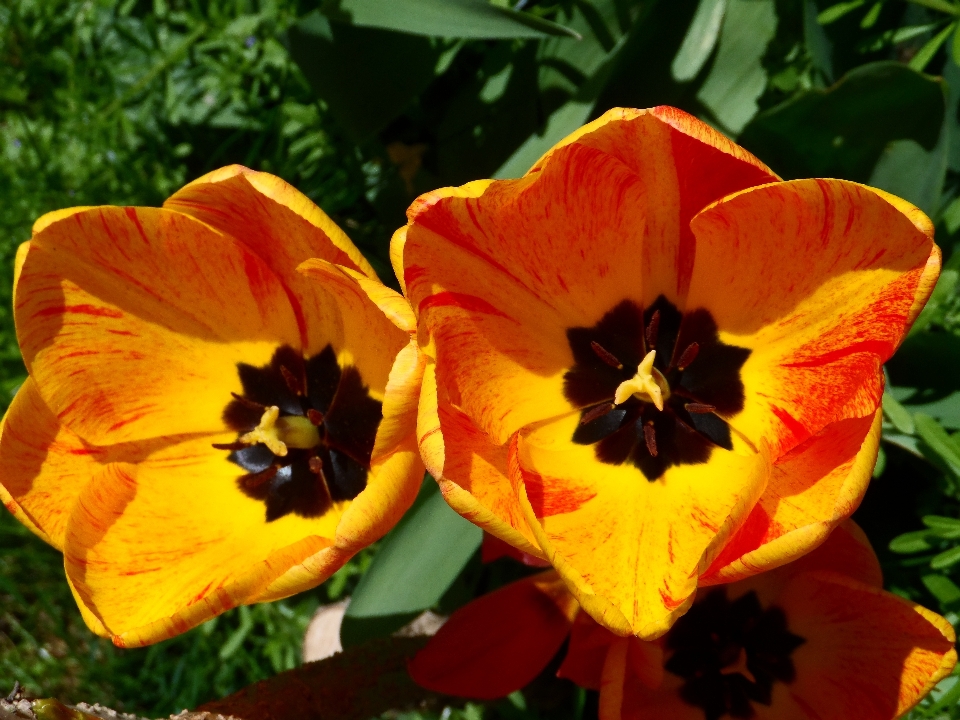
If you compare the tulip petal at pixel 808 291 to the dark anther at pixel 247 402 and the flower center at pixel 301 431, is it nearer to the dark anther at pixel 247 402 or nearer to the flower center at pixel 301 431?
the flower center at pixel 301 431

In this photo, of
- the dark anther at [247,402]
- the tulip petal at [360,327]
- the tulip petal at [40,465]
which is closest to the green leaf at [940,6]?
the tulip petal at [360,327]

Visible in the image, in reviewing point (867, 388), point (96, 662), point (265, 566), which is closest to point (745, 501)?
point (867, 388)

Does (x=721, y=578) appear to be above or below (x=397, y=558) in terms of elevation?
above

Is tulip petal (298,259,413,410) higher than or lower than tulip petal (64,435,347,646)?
higher

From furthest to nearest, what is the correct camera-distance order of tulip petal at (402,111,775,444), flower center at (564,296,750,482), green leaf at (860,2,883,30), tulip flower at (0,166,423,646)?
green leaf at (860,2,883,30) < flower center at (564,296,750,482) < tulip flower at (0,166,423,646) < tulip petal at (402,111,775,444)

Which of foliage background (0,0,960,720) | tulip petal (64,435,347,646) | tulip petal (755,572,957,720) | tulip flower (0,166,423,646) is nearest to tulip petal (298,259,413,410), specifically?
tulip flower (0,166,423,646)

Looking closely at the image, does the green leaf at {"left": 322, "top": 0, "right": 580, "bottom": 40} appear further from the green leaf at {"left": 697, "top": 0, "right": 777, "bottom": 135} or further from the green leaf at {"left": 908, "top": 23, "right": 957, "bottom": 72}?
the green leaf at {"left": 908, "top": 23, "right": 957, "bottom": 72}

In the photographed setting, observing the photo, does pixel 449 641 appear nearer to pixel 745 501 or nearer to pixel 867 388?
pixel 745 501

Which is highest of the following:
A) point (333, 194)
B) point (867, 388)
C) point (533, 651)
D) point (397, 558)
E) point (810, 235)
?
point (810, 235)
